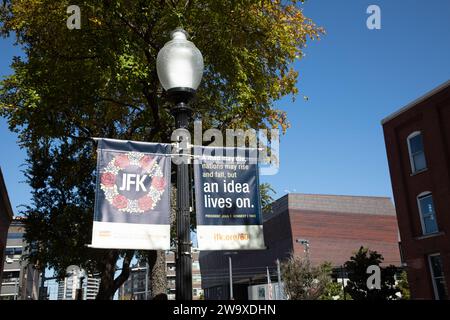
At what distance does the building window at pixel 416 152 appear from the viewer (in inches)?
993

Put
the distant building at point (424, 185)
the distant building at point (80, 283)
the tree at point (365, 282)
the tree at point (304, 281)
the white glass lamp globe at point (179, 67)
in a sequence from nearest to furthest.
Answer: the white glass lamp globe at point (179, 67), the distant building at point (424, 185), the tree at point (365, 282), the distant building at point (80, 283), the tree at point (304, 281)

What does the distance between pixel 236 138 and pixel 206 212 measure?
1038cm

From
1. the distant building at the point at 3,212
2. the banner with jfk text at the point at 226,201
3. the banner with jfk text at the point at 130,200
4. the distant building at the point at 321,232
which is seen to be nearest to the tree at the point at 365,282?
the distant building at the point at 3,212

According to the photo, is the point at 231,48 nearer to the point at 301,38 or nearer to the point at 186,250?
the point at 301,38

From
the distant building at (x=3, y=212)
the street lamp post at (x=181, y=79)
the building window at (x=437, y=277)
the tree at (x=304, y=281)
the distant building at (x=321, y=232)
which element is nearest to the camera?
the street lamp post at (x=181, y=79)

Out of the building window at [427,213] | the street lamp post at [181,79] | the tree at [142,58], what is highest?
the tree at [142,58]

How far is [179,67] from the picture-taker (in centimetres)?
504

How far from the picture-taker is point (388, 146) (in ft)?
90.2

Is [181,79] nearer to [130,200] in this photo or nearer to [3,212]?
[130,200]

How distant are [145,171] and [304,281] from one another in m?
38.5

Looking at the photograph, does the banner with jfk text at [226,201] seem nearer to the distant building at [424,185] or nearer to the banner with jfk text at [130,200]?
the banner with jfk text at [130,200]

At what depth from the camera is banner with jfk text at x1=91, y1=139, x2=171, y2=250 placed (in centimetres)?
508
